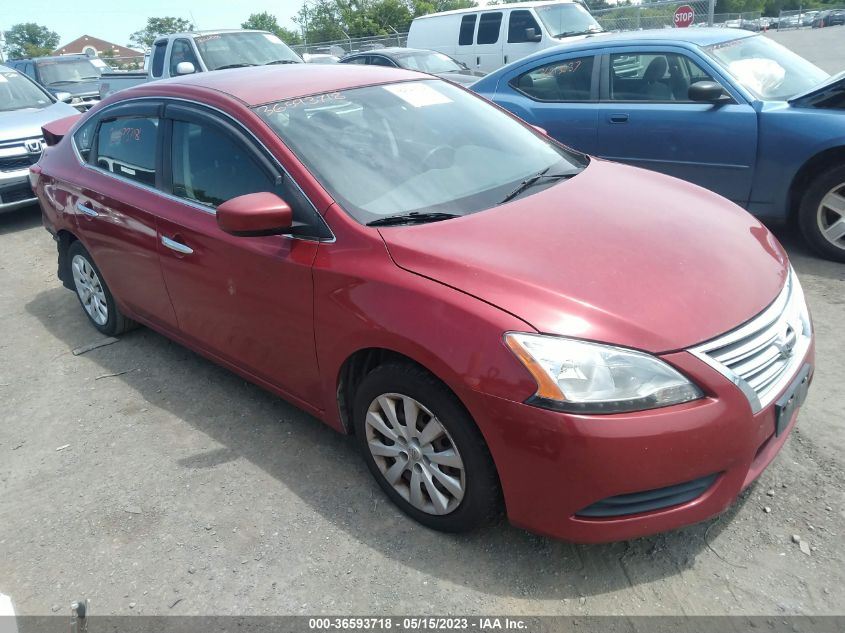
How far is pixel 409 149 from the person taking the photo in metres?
3.14

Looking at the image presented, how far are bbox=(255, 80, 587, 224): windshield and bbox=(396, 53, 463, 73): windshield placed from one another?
9055 millimetres

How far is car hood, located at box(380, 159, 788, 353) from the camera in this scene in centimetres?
222

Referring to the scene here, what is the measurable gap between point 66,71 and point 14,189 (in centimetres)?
898

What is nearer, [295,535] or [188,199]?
[295,535]

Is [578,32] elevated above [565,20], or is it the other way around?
[565,20]

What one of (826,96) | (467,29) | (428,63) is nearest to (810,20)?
(467,29)

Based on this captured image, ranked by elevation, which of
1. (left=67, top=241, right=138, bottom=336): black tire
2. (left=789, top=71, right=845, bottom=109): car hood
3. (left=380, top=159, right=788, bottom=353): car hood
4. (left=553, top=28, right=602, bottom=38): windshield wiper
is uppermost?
(left=553, top=28, right=602, bottom=38): windshield wiper

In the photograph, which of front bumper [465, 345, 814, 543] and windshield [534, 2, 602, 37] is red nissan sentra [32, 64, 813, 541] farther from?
windshield [534, 2, 602, 37]

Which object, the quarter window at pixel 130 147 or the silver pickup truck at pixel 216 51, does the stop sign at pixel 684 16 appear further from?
the quarter window at pixel 130 147

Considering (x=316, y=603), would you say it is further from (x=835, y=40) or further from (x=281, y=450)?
(x=835, y=40)

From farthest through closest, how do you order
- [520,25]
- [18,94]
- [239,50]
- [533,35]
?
1. [520,25]
2. [533,35]
3. [239,50]
4. [18,94]

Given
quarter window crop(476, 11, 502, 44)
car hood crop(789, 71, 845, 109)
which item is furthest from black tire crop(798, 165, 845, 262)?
quarter window crop(476, 11, 502, 44)

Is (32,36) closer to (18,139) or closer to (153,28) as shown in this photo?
(153,28)

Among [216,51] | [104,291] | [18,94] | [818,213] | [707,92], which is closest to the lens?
[104,291]
